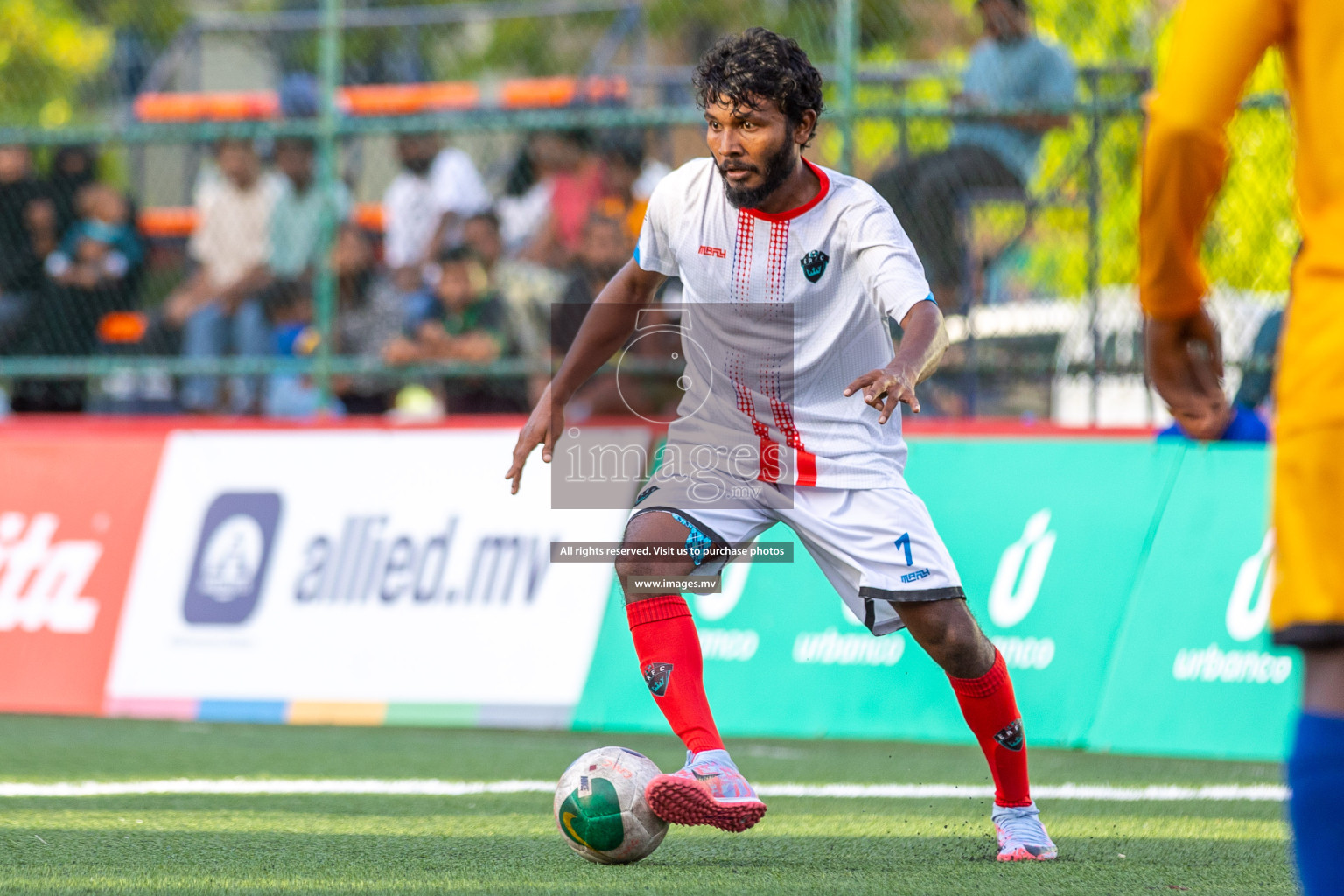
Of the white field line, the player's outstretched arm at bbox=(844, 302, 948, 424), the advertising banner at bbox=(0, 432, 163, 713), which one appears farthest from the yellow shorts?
the advertising banner at bbox=(0, 432, 163, 713)

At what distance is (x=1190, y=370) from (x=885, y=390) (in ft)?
4.25

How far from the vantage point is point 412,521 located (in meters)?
8.58

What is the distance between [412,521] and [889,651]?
2.42 m

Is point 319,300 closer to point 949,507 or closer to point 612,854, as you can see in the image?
point 949,507

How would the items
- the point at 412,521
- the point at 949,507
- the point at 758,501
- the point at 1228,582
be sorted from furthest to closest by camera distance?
Result: the point at 412,521 < the point at 949,507 < the point at 1228,582 < the point at 758,501

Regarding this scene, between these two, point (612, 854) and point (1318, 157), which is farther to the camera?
point (612, 854)

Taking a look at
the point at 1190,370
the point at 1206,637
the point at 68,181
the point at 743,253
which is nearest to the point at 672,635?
the point at 743,253

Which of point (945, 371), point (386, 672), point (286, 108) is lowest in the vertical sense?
point (386, 672)

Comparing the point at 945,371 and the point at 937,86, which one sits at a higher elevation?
the point at 937,86

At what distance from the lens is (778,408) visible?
4973 millimetres

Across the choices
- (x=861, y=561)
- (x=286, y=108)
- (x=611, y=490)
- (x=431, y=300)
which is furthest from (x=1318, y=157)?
(x=286, y=108)

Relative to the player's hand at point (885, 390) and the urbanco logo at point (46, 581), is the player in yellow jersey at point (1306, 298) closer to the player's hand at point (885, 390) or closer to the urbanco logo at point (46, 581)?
the player's hand at point (885, 390)

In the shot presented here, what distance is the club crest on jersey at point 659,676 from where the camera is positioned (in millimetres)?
4820

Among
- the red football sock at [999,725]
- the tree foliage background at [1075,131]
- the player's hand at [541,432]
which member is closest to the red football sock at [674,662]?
the player's hand at [541,432]
